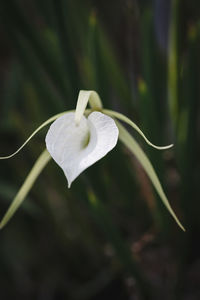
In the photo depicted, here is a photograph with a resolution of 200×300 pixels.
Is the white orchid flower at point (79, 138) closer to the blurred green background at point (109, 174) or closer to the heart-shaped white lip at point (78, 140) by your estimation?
the heart-shaped white lip at point (78, 140)

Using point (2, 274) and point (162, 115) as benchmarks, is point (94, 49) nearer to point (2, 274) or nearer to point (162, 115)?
point (162, 115)

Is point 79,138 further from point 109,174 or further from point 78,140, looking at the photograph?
point 109,174

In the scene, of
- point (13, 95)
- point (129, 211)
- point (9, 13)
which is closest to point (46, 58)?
point (9, 13)

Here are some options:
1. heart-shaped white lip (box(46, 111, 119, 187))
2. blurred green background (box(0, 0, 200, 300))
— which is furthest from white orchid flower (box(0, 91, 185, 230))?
blurred green background (box(0, 0, 200, 300))

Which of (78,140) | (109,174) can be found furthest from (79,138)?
(109,174)

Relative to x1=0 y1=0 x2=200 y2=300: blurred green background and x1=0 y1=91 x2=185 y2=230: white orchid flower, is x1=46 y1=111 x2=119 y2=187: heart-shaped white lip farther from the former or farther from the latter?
x1=0 y1=0 x2=200 y2=300: blurred green background

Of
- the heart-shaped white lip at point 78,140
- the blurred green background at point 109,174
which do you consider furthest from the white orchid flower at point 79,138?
the blurred green background at point 109,174
